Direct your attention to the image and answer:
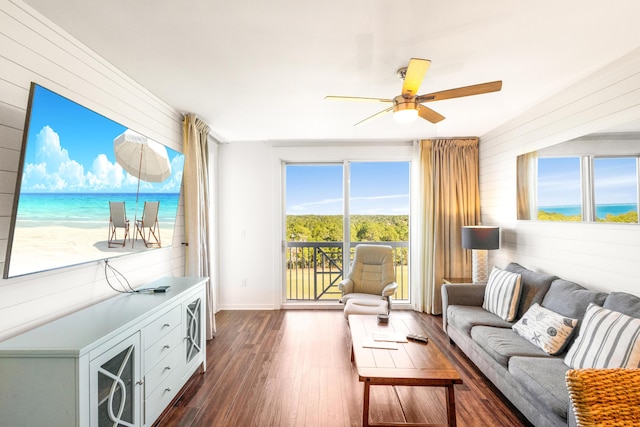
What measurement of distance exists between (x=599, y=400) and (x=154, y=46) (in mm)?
2892

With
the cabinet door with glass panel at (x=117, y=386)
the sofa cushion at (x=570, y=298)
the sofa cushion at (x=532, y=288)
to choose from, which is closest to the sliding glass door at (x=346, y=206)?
the sofa cushion at (x=532, y=288)

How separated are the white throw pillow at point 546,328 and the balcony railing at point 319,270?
2287 millimetres

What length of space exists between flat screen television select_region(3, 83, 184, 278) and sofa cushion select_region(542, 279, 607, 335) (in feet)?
10.9

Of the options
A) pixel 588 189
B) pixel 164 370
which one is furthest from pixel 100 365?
pixel 588 189

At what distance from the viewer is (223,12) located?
176cm

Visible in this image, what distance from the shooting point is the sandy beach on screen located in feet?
4.85

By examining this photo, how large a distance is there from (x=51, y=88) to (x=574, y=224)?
402 centimetres

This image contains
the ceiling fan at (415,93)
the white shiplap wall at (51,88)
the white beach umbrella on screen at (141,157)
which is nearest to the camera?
the white shiplap wall at (51,88)

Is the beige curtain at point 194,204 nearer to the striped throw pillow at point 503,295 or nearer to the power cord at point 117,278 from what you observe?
the power cord at point 117,278

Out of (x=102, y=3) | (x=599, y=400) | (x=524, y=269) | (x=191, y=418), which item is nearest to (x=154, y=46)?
(x=102, y=3)

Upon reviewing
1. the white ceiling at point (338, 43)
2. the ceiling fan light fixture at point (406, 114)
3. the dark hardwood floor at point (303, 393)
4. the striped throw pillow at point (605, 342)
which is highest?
the white ceiling at point (338, 43)

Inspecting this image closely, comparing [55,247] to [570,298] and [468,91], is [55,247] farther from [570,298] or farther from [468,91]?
[570,298]

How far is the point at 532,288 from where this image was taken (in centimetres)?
289

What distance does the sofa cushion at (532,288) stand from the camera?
279 cm
